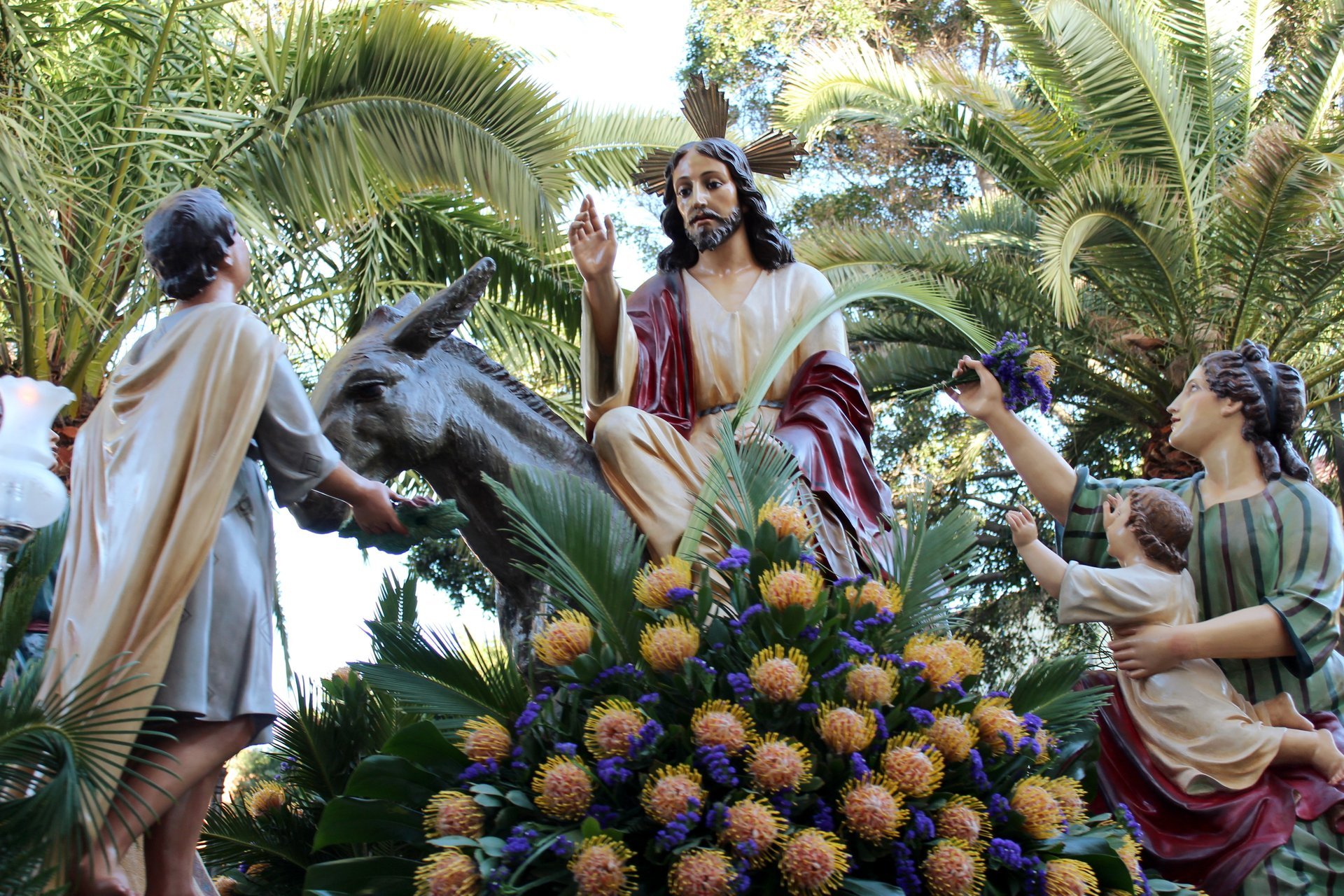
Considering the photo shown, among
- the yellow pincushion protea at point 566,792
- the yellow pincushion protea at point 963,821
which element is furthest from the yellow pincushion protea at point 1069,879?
the yellow pincushion protea at point 566,792

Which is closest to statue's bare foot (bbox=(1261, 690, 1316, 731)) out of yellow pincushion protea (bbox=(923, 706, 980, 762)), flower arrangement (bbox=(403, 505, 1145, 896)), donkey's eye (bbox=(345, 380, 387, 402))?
flower arrangement (bbox=(403, 505, 1145, 896))

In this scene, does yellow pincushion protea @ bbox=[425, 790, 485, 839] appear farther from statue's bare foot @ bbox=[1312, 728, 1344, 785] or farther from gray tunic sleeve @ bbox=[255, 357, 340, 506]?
statue's bare foot @ bbox=[1312, 728, 1344, 785]

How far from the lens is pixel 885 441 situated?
1955cm

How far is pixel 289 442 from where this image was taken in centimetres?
394

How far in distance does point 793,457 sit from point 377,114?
5302mm

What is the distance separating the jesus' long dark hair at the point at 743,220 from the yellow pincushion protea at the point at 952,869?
9.25 feet

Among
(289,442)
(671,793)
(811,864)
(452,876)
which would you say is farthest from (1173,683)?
(289,442)

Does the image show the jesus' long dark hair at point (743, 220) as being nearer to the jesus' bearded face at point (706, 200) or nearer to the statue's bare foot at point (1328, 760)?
the jesus' bearded face at point (706, 200)

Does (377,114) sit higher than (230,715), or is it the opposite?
(377,114)

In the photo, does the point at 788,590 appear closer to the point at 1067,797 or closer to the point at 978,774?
the point at 978,774

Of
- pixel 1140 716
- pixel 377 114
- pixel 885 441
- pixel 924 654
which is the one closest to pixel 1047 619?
pixel 885 441

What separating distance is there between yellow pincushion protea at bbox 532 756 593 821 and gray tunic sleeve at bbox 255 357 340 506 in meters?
1.01

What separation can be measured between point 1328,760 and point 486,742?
8.97 feet

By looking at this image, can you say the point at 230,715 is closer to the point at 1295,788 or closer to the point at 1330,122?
the point at 1295,788
